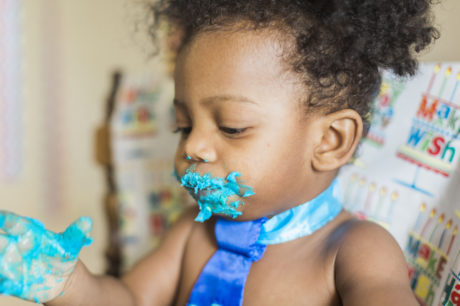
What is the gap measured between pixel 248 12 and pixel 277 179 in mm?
239

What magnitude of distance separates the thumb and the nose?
6.5 inches

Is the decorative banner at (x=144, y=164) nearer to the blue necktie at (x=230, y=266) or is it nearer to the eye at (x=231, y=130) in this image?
the blue necktie at (x=230, y=266)

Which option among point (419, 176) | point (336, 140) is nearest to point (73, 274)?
point (336, 140)

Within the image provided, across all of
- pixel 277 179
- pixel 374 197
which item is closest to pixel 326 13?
pixel 277 179

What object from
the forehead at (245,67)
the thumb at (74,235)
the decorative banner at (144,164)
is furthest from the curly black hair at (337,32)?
the decorative banner at (144,164)

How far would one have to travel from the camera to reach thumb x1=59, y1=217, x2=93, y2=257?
589 mm

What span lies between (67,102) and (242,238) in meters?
0.92

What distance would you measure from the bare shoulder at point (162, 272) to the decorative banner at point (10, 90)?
0.66 m

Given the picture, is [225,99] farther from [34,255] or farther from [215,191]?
[34,255]

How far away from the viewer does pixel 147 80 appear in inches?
50.4

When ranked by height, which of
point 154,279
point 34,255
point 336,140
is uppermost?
point 336,140

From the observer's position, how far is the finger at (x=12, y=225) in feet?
1.84

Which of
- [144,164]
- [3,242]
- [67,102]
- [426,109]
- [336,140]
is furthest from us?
[67,102]

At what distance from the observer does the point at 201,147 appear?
→ 0.64m
